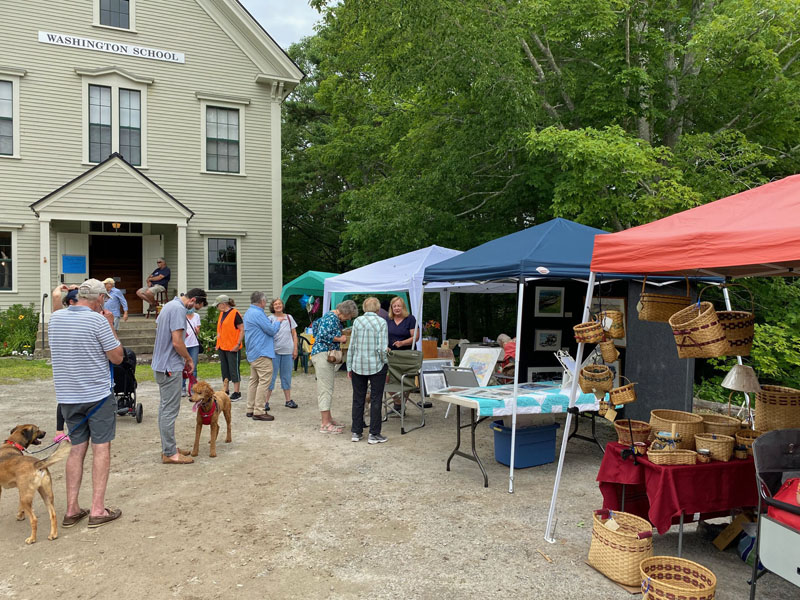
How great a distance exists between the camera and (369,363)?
6480mm

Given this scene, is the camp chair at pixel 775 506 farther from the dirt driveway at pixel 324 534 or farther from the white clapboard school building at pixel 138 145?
the white clapboard school building at pixel 138 145

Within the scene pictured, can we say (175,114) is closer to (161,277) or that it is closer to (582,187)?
(161,277)

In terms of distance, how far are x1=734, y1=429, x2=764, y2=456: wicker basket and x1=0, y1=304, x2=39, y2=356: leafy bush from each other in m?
14.7

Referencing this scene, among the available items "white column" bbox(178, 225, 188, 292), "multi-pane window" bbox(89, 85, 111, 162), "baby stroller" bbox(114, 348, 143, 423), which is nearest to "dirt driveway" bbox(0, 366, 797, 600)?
"baby stroller" bbox(114, 348, 143, 423)

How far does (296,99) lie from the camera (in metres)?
25.9

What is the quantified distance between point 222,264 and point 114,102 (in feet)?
16.6

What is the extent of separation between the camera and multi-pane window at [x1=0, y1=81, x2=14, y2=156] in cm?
1434

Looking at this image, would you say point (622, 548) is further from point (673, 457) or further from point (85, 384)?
point (85, 384)

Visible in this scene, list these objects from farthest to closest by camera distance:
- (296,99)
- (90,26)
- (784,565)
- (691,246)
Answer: (296,99)
(90,26)
(691,246)
(784,565)

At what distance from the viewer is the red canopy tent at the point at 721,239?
9.61 feet

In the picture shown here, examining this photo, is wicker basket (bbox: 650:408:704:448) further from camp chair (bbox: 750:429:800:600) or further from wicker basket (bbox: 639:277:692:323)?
wicker basket (bbox: 639:277:692:323)

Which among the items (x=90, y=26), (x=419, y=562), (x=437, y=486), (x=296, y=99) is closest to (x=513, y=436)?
(x=437, y=486)

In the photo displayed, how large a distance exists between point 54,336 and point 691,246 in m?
4.23

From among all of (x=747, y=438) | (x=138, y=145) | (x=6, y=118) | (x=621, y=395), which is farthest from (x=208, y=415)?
(x=6, y=118)
